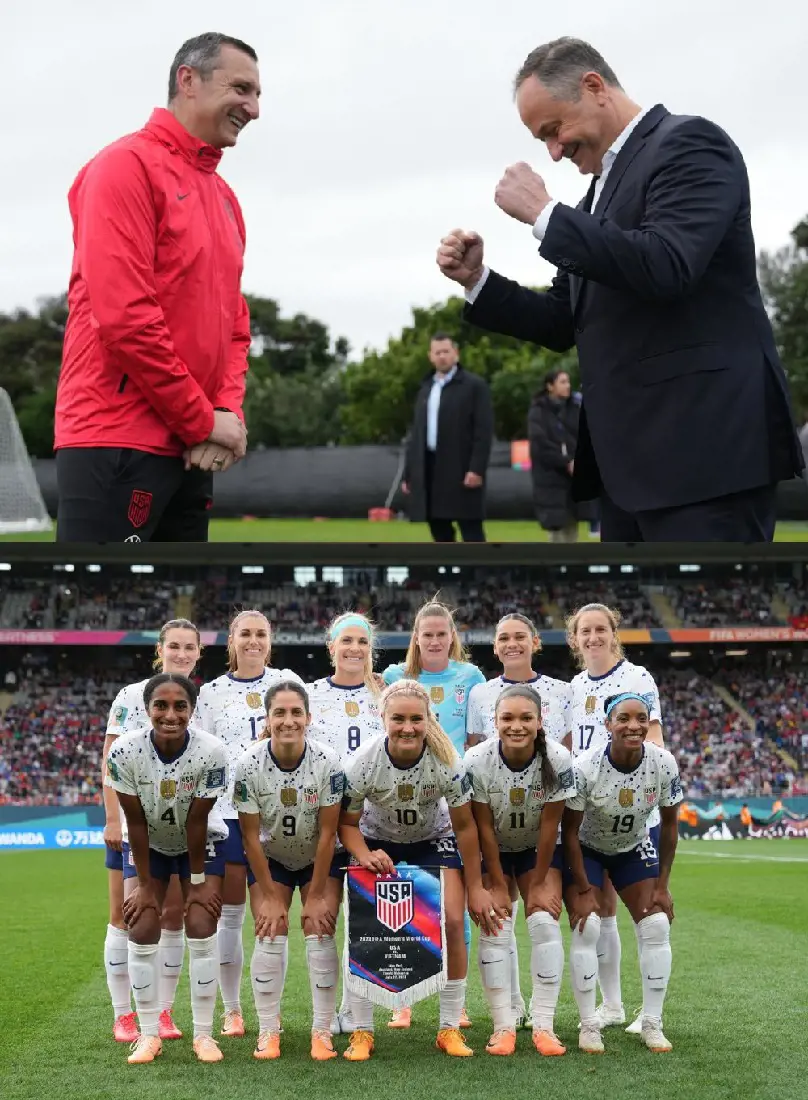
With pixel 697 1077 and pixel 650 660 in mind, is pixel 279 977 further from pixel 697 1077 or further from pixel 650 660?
pixel 650 660

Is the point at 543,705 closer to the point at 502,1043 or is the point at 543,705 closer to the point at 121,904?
the point at 502,1043

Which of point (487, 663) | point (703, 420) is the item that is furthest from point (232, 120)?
point (487, 663)

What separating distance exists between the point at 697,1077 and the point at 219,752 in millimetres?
2455

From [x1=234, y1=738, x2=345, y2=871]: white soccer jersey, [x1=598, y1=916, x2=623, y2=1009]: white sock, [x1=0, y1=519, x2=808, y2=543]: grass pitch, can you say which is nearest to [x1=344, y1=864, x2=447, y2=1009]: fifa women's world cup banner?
[x1=234, y1=738, x2=345, y2=871]: white soccer jersey

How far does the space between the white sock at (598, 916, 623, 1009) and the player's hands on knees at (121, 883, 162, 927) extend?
91.2 inches

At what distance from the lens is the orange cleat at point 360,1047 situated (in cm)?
560

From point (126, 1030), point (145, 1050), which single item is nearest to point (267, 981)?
point (145, 1050)

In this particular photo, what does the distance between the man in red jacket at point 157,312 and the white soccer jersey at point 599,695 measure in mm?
4188

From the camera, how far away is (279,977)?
5781 mm

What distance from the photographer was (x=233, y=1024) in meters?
6.28

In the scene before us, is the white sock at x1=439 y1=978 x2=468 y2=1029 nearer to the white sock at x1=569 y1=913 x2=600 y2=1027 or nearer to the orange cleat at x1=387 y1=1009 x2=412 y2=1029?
the white sock at x1=569 y1=913 x2=600 y2=1027

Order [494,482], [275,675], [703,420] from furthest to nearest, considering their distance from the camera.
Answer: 1. [494,482]
2. [275,675]
3. [703,420]

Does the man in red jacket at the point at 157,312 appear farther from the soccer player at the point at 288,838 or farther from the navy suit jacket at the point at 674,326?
the soccer player at the point at 288,838

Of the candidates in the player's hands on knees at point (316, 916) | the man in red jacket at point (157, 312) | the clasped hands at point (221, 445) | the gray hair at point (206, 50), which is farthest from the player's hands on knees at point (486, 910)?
the gray hair at point (206, 50)
